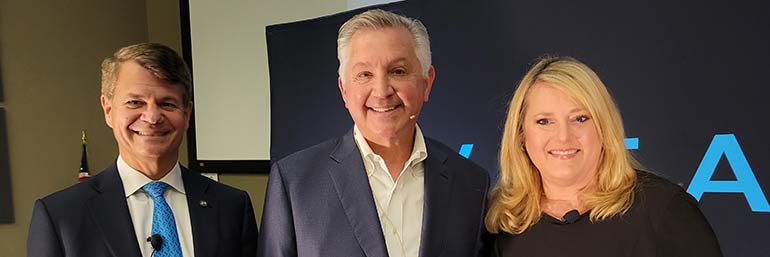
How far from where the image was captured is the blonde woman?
1.62 metres

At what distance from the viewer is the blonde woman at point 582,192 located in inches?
63.7

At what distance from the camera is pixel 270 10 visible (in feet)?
14.4

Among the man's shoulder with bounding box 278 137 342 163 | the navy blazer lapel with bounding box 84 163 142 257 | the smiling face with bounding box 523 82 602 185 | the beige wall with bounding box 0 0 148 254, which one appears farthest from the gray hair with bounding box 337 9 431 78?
the beige wall with bounding box 0 0 148 254

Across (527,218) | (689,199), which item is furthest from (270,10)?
(689,199)

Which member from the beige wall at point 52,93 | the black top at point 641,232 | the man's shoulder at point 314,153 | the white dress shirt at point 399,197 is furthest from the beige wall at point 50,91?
the black top at point 641,232

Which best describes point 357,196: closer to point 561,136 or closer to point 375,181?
point 375,181

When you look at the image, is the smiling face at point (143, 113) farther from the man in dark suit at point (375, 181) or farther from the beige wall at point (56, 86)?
the beige wall at point (56, 86)

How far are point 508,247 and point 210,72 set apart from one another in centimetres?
341

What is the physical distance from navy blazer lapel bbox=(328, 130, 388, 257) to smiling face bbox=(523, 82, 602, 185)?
1.55 feet

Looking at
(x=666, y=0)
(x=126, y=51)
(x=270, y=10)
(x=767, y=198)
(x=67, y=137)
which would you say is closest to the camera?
(x=126, y=51)

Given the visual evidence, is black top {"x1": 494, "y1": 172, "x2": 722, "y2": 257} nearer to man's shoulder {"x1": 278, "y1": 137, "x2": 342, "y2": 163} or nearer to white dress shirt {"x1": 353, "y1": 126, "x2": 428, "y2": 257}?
white dress shirt {"x1": 353, "y1": 126, "x2": 428, "y2": 257}

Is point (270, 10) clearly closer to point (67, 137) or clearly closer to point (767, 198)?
point (67, 137)

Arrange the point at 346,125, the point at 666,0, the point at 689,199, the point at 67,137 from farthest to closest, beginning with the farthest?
1. the point at 67,137
2. the point at 346,125
3. the point at 666,0
4. the point at 689,199

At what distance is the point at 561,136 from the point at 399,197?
46cm
